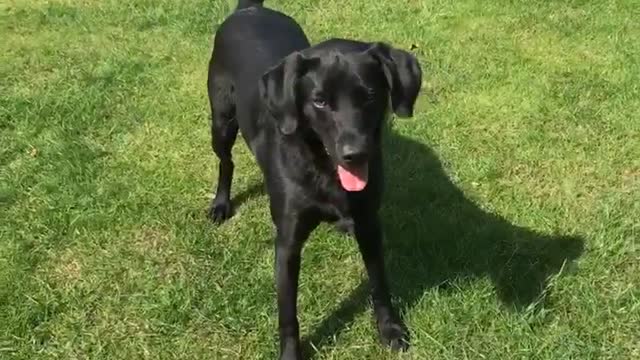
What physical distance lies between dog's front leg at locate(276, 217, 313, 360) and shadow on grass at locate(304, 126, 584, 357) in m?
0.19

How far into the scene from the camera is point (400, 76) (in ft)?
9.86

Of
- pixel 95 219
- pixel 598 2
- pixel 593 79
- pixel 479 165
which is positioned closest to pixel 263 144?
pixel 95 219

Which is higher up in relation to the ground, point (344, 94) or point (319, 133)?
point (344, 94)

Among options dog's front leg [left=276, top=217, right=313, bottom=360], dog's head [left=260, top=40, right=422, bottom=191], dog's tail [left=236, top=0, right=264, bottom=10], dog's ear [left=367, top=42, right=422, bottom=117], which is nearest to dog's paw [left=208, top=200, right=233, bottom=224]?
dog's tail [left=236, top=0, right=264, bottom=10]

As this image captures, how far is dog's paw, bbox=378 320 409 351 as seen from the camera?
3.52 metres

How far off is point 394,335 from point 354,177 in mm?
923

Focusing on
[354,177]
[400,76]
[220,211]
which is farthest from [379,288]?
[220,211]

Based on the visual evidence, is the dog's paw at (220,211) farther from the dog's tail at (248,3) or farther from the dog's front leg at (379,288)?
the dog's front leg at (379,288)

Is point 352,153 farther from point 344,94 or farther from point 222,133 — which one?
point 222,133

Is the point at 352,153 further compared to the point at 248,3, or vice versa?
the point at 248,3

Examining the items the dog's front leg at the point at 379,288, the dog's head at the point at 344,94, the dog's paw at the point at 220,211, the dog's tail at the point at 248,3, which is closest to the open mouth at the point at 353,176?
the dog's head at the point at 344,94

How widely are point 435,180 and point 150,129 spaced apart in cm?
204

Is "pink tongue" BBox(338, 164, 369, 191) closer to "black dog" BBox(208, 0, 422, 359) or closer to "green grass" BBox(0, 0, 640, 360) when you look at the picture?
"black dog" BBox(208, 0, 422, 359)

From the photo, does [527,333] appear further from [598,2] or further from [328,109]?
[598,2]
